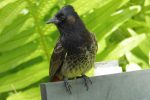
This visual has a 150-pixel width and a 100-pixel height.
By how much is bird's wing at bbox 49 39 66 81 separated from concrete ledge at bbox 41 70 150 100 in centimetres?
46

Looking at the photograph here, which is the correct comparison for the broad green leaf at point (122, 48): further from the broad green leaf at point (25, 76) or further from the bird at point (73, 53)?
the bird at point (73, 53)

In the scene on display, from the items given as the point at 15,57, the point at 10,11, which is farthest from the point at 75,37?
the point at 15,57

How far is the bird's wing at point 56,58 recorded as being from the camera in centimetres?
332


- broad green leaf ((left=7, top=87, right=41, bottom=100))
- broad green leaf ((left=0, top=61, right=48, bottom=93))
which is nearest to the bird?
broad green leaf ((left=7, top=87, right=41, bottom=100))

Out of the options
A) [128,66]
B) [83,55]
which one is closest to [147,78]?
[83,55]

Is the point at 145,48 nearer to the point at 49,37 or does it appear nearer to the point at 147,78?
the point at 49,37

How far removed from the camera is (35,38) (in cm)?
384

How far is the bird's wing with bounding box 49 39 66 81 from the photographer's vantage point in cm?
332

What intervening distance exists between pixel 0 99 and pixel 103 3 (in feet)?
2.30

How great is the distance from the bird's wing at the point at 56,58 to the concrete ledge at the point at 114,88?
461 mm

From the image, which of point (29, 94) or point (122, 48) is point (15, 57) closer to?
point (29, 94)

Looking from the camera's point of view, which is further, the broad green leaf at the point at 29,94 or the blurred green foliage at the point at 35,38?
the blurred green foliage at the point at 35,38

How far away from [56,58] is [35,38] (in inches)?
21.0

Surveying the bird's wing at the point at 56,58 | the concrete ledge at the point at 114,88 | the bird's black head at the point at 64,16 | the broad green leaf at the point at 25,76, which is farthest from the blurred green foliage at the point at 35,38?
the concrete ledge at the point at 114,88
